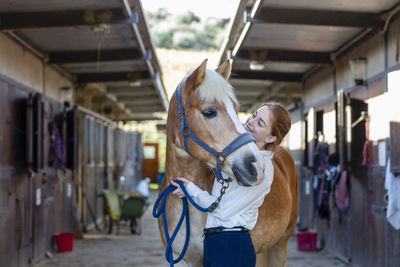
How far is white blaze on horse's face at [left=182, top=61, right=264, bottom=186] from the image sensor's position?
239 centimetres

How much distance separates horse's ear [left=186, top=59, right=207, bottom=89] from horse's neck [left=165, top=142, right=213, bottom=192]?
14.3 inches

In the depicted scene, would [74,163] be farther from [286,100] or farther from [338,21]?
[286,100]

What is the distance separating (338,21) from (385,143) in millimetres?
1323

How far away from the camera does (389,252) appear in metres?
5.11

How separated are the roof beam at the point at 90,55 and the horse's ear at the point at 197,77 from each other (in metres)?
4.79

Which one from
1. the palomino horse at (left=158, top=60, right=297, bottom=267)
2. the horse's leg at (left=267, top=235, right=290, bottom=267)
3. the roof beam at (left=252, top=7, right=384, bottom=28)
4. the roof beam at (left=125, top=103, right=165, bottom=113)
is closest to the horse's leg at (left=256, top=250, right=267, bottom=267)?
the horse's leg at (left=267, top=235, right=290, bottom=267)

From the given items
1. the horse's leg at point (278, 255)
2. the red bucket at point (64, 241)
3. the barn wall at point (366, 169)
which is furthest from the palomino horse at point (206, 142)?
the red bucket at point (64, 241)

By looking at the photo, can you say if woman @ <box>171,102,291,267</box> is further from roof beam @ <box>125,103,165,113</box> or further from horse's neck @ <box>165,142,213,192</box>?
roof beam @ <box>125,103,165,113</box>

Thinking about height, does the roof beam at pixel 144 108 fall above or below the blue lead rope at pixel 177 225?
above

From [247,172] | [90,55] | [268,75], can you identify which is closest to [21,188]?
[90,55]

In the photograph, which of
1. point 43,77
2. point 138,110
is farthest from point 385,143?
point 138,110

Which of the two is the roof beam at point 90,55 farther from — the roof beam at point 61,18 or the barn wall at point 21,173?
the roof beam at point 61,18

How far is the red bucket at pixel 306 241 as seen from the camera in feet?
24.8

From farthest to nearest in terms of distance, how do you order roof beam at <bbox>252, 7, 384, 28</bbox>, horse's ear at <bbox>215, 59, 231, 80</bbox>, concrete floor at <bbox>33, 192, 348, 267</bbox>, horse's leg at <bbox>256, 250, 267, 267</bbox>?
concrete floor at <bbox>33, 192, 348, 267</bbox>, roof beam at <bbox>252, 7, 384, 28</bbox>, horse's leg at <bbox>256, 250, 267, 267</bbox>, horse's ear at <bbox>215, 59, 231, 80</bbox>
